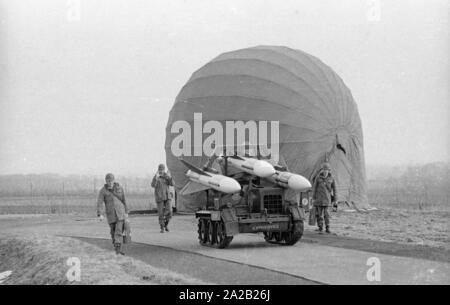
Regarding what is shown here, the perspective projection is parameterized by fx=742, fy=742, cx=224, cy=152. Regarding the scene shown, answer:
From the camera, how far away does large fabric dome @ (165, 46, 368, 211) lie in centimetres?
2805

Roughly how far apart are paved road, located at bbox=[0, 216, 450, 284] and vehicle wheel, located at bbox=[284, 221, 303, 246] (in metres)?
0.24

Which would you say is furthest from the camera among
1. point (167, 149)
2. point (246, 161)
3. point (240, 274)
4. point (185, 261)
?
point (167, 149)

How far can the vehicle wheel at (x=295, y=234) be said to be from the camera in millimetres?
17641

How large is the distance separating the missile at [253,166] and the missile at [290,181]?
37cm

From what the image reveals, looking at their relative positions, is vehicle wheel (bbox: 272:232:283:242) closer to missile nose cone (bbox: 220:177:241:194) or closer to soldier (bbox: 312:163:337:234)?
missile nose cone (bbox: 220:177:241:194)

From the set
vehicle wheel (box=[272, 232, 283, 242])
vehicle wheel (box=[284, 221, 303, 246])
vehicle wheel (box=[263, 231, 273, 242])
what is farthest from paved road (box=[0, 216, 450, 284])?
vehicle wheel (box=[272, 232, 283, 242])

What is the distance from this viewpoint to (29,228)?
25.7 metres

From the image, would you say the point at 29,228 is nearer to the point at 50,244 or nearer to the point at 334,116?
the point at 50,244

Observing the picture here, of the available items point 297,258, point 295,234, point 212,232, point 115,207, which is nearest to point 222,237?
point 212,232

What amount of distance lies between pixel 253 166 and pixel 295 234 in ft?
6.38

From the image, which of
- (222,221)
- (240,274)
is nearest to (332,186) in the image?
(222,221)

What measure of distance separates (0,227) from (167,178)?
837 cm
